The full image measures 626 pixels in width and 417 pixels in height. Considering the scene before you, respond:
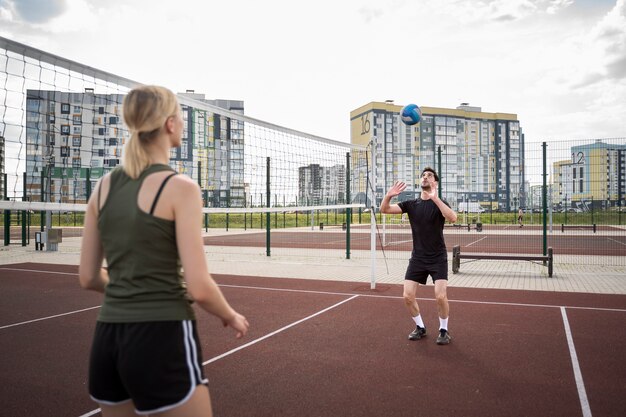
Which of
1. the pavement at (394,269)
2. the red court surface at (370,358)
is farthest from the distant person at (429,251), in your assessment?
the pavement at (394,269)

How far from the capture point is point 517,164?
14.7 metres

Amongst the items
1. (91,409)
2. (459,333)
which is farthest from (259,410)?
(459,333)

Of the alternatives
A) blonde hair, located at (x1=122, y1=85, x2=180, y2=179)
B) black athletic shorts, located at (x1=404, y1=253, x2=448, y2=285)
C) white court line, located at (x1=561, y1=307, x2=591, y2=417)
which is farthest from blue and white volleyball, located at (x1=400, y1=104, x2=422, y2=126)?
blonde hair, located at (x1=122, y1=85, x2=180, y2=179)

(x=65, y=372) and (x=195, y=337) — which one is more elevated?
(x=195, y=337)

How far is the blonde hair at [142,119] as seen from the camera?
5.72 feet

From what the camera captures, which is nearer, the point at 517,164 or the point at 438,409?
the point at 438,409

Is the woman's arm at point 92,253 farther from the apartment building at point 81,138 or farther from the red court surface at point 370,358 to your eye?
the apartment building at point 81,138

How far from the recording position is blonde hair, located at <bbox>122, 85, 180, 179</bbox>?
5.72ft

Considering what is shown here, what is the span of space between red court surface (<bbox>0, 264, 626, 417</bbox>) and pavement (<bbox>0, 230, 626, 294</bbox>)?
134 cm

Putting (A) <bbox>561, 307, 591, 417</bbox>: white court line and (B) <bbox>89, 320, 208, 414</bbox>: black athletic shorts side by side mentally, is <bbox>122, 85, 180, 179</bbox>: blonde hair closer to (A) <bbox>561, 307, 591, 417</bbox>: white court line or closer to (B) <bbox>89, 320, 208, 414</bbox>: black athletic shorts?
(B) <bbox>89, 320, 208, 414</bbox>: black athletic shorts

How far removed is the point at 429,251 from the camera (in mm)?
5621

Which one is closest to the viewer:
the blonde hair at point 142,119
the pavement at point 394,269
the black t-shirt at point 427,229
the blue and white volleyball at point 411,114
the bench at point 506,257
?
the blonde hair at point 142,119

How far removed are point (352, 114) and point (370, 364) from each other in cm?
8558

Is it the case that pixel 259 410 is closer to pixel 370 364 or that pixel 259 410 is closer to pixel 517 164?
pixel 370 364
